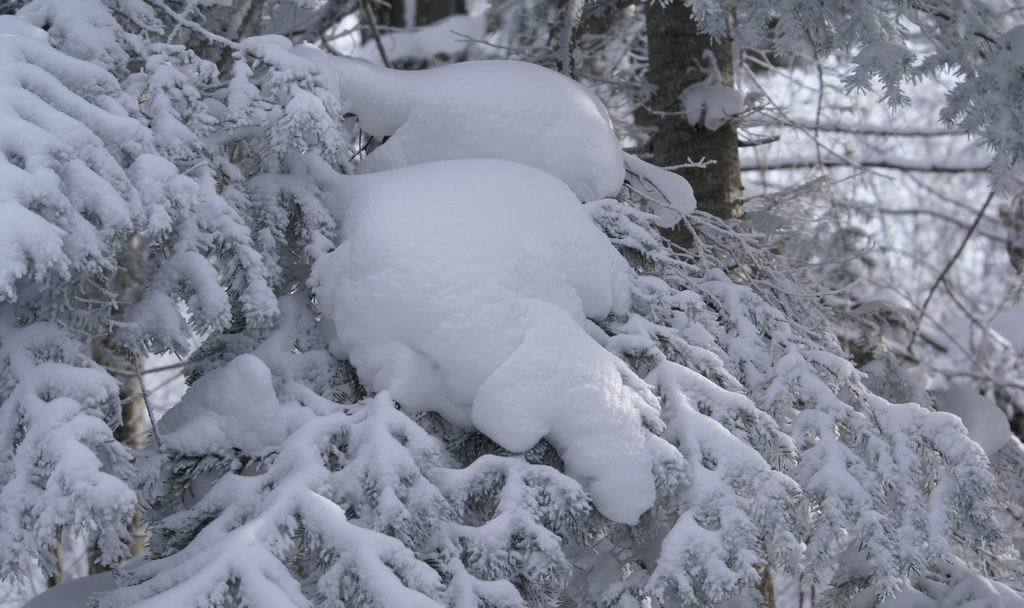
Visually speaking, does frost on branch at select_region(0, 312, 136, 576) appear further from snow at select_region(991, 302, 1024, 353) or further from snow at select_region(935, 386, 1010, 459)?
snow at select_region(991, 302, 1024, 353)

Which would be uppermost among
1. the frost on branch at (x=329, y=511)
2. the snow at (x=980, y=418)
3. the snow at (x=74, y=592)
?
the frost on branch at (x=329, y=511)

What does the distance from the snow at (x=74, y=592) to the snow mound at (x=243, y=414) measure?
0.63 metres

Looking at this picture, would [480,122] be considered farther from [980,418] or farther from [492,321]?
[980,418]

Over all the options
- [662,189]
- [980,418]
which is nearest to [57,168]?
[662,189]

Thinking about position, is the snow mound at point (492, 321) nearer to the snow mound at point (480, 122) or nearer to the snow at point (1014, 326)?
the snow mound at point (480, 122)

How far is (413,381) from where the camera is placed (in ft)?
9.09

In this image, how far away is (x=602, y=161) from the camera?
11.0 feet

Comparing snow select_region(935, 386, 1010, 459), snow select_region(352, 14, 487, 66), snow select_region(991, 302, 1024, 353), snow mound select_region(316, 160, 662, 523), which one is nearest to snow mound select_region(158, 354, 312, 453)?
snow mound select_region(316, 160, 662, 523)

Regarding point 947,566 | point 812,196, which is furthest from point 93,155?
point 812,196

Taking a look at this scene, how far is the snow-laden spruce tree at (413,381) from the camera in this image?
7.76ft

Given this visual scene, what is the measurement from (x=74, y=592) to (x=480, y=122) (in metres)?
2.04

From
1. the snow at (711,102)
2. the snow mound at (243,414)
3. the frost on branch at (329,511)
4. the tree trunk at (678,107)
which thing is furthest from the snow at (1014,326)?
the snow mound at (243,414)

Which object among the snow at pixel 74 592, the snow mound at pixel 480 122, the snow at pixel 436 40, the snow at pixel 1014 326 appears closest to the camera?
the snow at pixel 74 592

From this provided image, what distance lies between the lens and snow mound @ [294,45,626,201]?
A: 3.31m
